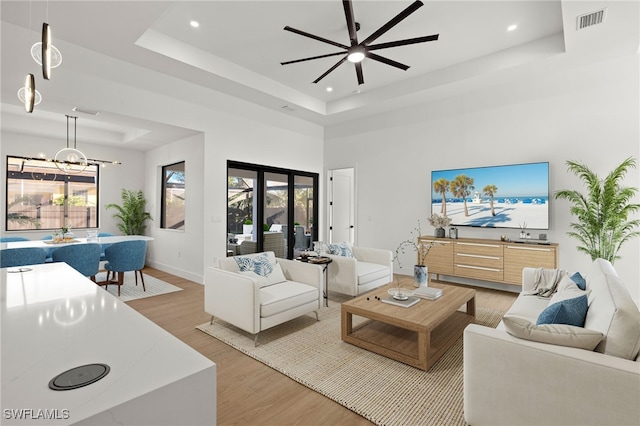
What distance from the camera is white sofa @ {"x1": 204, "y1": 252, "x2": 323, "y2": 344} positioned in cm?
292

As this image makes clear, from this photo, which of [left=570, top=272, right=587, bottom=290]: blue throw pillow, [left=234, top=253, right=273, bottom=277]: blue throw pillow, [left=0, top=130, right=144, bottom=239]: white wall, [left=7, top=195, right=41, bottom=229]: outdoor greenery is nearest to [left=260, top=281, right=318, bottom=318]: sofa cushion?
[left=234, top=253, right=273, bottom=277]: blue throw pillow

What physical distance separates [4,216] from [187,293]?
414 cm

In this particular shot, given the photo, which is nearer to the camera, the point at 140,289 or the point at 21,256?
the point at 21,256

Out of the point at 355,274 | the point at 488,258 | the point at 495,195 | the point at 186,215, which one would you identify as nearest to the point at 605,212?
the point at 495,195

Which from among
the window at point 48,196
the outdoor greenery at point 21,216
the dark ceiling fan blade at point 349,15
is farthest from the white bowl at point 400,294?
the outdoor greenery at point 21,216

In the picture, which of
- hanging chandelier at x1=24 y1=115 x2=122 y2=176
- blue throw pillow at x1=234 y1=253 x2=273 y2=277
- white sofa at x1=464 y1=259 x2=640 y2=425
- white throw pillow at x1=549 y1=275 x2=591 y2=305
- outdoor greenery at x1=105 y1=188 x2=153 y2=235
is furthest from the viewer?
outdoor greenery at x1=105 y1=188 x2=153 y2=235

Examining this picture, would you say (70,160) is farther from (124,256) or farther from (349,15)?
(349,15)

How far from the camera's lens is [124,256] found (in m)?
4.68

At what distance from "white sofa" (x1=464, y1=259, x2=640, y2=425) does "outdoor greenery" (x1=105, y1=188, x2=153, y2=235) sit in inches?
271

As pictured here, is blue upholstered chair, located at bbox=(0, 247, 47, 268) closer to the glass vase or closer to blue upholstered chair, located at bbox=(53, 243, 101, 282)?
blue upholstered chair, located at bbox=(53, 243, 101, 282)

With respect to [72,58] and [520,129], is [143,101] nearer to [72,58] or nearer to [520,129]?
[72,58]

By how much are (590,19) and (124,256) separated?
6.51 meters

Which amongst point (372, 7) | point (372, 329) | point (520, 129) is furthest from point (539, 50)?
point (372, 329)

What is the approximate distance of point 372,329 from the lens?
3229 millimetres
